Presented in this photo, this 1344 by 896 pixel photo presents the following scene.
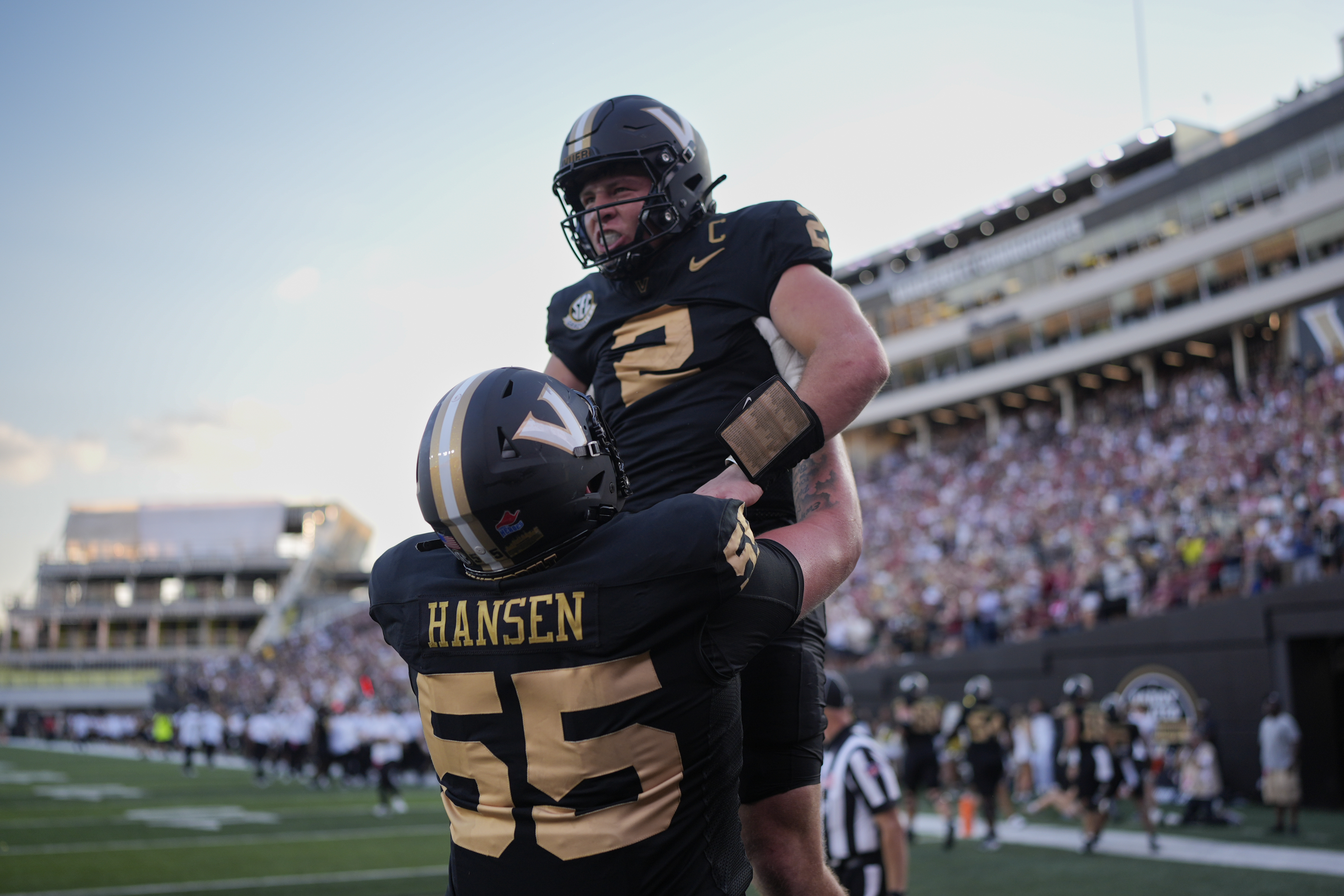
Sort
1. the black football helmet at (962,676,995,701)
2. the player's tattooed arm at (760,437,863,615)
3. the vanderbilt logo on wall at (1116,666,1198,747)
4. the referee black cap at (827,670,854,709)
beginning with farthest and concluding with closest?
the vanderbilt logo on wall at (1116,666,1198,747) → the black football helmet at (962,676,995,701) → the referee black cap at (827,670,854,709) → the player's tattooed arm at (760,437,863,615)

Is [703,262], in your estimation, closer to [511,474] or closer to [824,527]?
[824,527]

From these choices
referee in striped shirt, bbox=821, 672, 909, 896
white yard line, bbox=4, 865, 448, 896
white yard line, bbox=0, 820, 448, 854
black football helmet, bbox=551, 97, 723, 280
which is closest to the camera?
black football helmet, bbox=551, 97, 723, 280

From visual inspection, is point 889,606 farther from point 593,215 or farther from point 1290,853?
point 593,215

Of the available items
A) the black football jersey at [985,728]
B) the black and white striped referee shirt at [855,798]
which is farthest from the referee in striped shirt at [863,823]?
the black football jersey at [985,728]

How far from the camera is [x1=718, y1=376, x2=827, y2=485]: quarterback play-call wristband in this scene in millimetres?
2111

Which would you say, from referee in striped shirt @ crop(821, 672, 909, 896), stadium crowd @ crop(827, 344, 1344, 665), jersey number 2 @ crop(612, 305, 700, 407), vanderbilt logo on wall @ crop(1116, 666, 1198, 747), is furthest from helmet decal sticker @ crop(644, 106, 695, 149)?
vanderbilt logo on wall @ crop(1116, 666, 1198, 747)

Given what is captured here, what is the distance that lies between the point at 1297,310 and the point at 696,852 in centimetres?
3310

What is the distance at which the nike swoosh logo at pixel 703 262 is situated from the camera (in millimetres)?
2551

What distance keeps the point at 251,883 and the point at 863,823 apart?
547 cm

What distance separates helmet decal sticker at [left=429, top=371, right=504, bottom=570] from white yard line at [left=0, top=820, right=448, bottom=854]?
10.7 meters

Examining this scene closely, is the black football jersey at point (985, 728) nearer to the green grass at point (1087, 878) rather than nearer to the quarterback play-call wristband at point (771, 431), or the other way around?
the green grass at point (1087, 878)

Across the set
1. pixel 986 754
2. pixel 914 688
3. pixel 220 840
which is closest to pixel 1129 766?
pixel 986 754

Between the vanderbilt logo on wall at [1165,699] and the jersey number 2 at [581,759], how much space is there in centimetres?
1642

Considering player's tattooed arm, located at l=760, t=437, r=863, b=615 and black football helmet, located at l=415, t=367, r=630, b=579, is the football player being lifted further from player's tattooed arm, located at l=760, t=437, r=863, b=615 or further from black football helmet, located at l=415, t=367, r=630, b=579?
black football helmet, located at l=415, t=367, r=630, b=579
